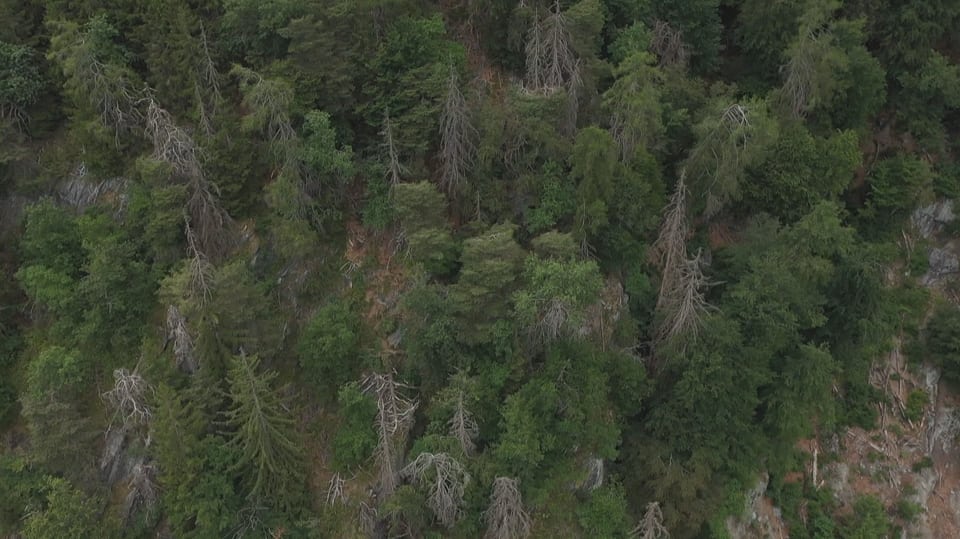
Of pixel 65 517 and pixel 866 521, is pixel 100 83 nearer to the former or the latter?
pixel 65 517

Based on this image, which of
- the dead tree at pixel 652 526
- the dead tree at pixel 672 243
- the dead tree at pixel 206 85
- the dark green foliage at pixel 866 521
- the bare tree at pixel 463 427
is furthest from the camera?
the dark green foliage at pixel 866 521

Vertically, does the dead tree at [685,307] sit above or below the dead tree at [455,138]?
below

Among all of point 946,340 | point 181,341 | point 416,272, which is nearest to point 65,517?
point 181,341

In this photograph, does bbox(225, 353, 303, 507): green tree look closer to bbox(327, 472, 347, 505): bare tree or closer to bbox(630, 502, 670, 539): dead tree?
bbox(327, 472, 347, 505): bare tree

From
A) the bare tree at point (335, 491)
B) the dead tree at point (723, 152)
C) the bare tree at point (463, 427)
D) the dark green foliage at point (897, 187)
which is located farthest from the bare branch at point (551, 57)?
the dark green foliage at point (897, 187)

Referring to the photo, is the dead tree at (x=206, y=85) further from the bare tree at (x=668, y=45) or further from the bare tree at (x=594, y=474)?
the bare tree at (x=594, y=474)

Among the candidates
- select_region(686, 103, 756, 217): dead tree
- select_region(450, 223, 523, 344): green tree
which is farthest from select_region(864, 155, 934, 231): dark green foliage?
select_region(450, 223, 523, 344): green tree

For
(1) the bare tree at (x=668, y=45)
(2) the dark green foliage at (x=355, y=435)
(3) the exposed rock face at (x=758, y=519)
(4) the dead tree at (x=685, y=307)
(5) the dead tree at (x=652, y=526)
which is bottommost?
(3) the exposed rock face at (x=758, y=519)
